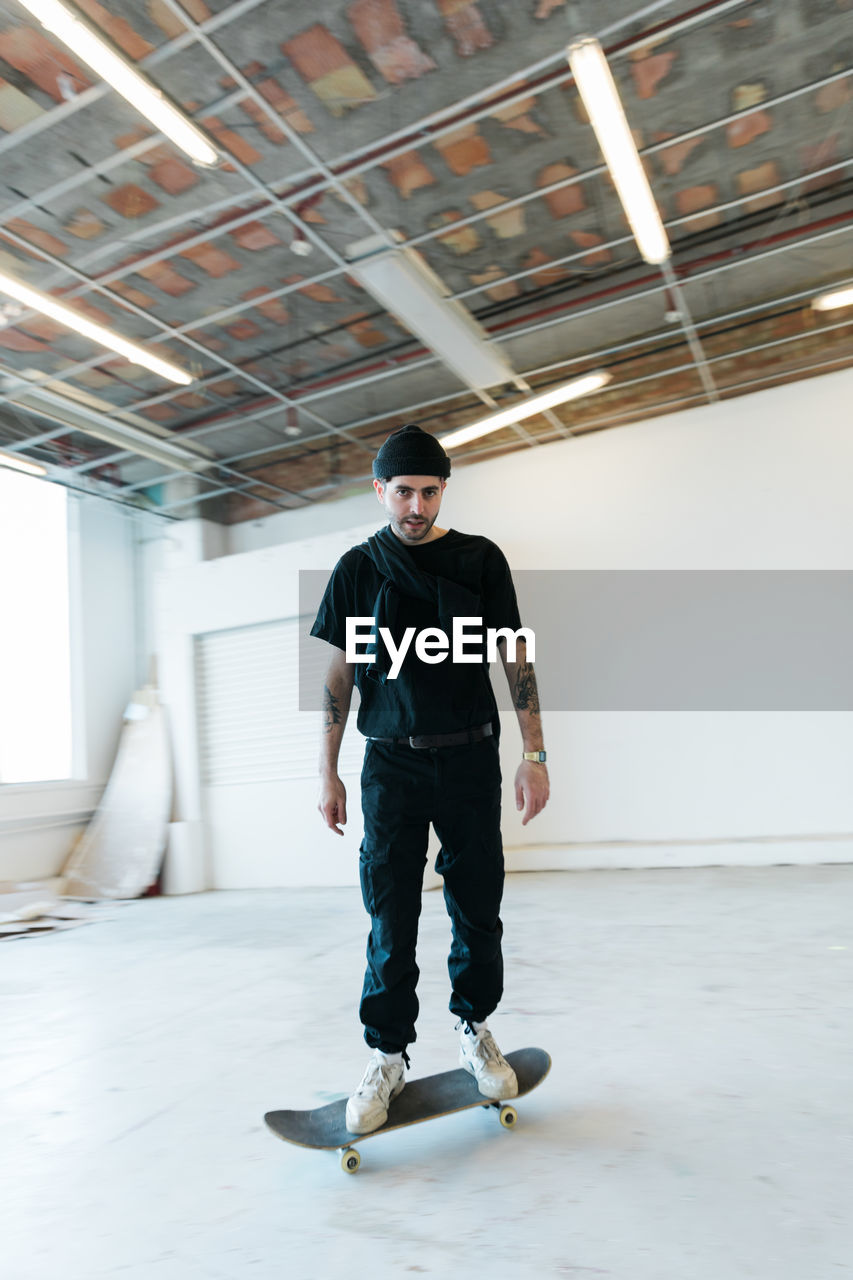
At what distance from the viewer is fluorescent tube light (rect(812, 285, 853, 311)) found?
495 centimetres

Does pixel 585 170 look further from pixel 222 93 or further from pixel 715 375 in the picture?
pixel 715 375

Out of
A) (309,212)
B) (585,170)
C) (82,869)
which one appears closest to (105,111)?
(309,212)

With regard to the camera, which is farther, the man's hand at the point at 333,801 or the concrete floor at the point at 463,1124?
the man's hand at the point at 333,801

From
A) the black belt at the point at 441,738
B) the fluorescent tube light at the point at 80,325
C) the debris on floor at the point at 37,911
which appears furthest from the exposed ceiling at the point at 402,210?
the debris on floor at the point at 37,911

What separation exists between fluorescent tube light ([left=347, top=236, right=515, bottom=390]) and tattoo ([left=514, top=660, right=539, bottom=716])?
319 centimetres

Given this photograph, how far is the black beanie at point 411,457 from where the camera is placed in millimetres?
1789

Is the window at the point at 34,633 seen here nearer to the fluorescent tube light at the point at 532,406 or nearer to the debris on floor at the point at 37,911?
the debris on floor at the point at 37,911

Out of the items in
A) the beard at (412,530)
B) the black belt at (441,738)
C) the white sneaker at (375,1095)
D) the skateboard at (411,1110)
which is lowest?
the skateboard at (411,1110)

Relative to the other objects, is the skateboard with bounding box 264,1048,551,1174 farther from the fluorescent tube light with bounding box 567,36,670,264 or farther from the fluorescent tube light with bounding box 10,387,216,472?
the fluorescent tube light with bounding box 10,387,216,472

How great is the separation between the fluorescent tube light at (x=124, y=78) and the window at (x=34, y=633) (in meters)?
4.01

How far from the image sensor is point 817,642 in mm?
5508

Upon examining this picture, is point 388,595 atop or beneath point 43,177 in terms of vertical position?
beneath

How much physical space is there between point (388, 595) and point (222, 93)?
275 cm

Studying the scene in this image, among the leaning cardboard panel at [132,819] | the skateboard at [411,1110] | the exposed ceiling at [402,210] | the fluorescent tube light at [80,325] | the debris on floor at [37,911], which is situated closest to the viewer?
the skateboard at [411,1110]
